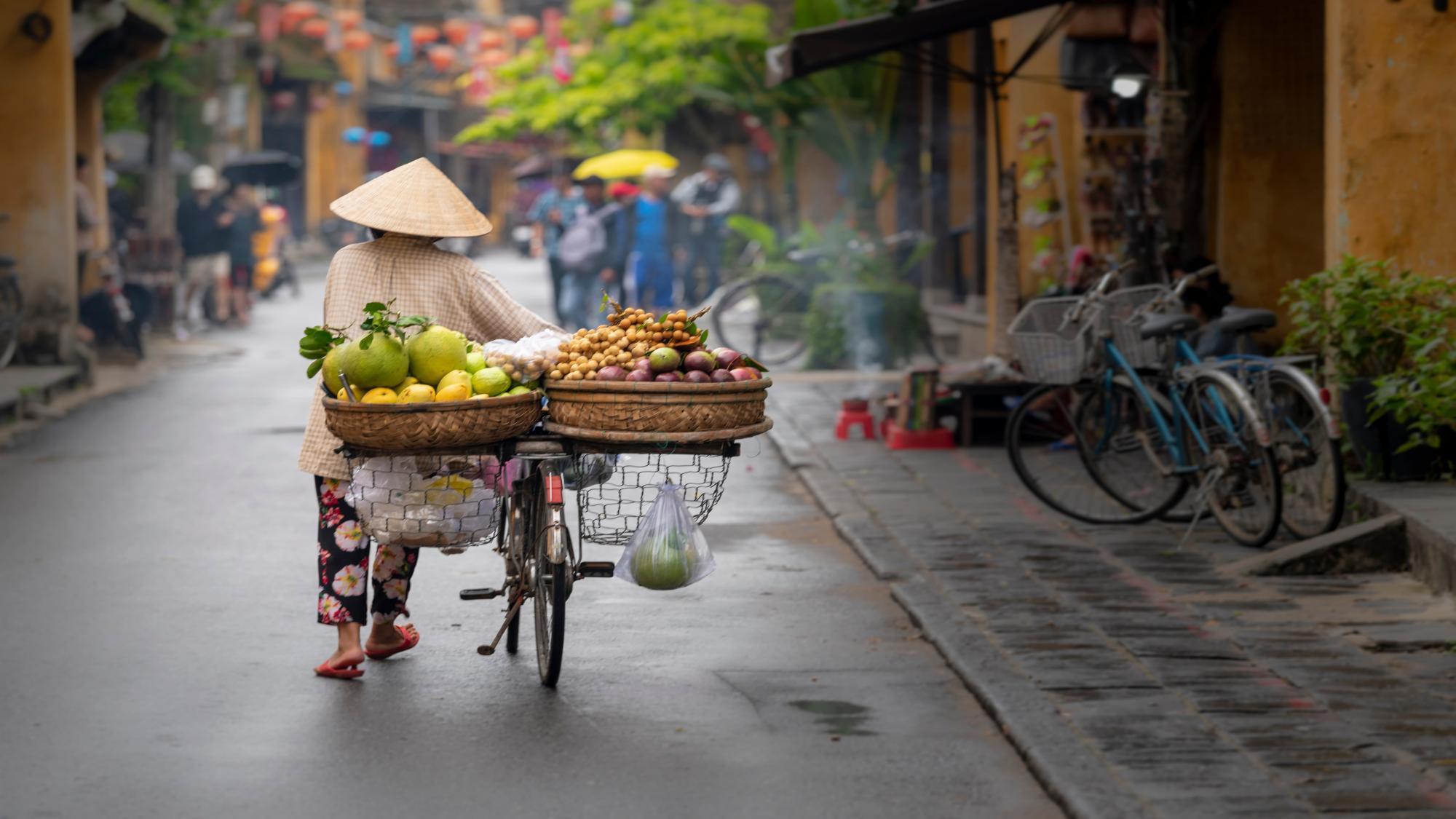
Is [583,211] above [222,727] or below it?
above

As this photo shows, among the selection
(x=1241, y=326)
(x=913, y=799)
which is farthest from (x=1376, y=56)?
(x=913, y=799)

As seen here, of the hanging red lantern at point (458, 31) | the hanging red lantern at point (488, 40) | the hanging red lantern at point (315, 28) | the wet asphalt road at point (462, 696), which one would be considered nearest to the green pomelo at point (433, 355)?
the wet asphalt road at point (462, 696)

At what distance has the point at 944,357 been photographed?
19422 millimetres

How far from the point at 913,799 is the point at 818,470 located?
20.9 feet

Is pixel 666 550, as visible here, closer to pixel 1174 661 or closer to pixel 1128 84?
pixel 1174 661

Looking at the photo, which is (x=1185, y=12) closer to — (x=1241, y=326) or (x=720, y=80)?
(x=1241, y=326)

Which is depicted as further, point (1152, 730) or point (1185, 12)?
point (1185, 12)

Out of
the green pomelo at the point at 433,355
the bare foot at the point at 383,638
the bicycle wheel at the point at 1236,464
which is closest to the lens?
the green pomelo at the point at 433,355

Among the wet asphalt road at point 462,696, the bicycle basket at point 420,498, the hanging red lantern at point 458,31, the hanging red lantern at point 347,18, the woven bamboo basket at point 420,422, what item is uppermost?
the hanging red lantern at point 458,31

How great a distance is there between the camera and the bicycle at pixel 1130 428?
828cm

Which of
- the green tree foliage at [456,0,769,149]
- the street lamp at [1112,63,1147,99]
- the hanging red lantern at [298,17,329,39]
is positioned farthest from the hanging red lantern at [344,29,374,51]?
the street lamp at [1112,63,1147,99]

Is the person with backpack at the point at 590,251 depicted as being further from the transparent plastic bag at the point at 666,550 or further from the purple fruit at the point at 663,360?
the purple fruit at the point at 663,360

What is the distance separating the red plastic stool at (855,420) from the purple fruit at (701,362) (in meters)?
7.01

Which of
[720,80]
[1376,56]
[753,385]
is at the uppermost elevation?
[720,80]
